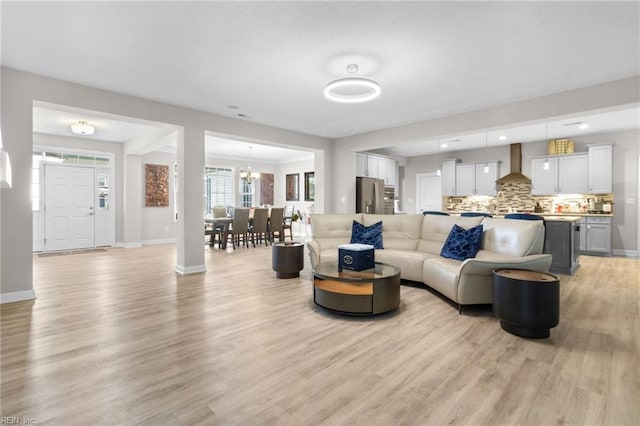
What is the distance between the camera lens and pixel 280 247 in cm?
485

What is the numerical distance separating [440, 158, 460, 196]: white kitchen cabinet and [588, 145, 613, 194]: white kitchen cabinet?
3.01m

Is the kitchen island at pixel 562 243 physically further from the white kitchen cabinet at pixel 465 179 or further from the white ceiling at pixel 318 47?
the white kitchen cabinet at pixel 465 179

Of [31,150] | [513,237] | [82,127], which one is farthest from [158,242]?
[513,237]

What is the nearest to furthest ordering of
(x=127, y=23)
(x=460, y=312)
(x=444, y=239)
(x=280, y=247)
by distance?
1. (x=127, y=23)
2. (x=460, y=312)
3. (x=444, y=239)
4. (x=280, y=247)

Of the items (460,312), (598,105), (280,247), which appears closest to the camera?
(460,312)

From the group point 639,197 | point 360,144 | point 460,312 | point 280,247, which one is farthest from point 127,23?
point 639,197

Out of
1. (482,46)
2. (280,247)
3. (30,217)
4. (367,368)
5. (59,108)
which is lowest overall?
(367,368)

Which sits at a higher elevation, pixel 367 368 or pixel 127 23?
pixel 127 23

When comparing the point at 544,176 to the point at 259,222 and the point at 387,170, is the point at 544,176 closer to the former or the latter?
the point at 387,170

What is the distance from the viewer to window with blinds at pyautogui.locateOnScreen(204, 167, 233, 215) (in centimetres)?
1031

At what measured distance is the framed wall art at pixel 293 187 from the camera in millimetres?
11258

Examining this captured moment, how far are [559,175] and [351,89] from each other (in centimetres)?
645

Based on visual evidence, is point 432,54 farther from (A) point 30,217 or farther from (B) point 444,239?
(A) point 30,217

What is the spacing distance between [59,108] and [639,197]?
34.9 ft
